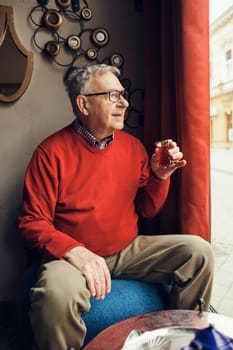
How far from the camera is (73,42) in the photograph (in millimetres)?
2131

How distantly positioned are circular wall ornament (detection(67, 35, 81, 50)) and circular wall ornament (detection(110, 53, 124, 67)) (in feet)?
0.69

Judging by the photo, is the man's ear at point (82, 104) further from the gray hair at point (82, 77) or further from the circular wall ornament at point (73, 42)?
the circular wall ornament at point (73, 42)

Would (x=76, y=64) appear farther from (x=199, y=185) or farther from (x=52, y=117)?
(x=199, y=185)

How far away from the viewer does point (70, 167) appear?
174cm

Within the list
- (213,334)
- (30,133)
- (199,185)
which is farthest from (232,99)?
(213,334)

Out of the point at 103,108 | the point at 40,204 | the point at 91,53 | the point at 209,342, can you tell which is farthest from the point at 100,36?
the point at 209,342

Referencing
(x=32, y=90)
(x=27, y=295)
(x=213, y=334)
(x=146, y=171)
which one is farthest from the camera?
(x=32, y=90)

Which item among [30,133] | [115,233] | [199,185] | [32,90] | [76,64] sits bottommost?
[115,233]

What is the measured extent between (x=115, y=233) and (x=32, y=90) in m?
1.00

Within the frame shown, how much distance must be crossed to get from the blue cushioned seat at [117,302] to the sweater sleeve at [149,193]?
39cm

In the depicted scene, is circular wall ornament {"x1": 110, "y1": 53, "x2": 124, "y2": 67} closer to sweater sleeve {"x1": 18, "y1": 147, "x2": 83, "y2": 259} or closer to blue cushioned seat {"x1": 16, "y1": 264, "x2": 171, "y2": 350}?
sweater sleeve {"x1": 18, "y1": 147, "x2": 83, "y2": 259}

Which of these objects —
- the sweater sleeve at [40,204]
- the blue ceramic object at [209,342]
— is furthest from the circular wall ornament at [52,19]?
the blue ceramic object at [209,342]

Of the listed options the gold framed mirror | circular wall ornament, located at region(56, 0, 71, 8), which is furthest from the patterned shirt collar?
circular wall ornament, located at region(56, 0, 71, 8)

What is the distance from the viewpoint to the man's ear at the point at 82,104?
71.5 inches
